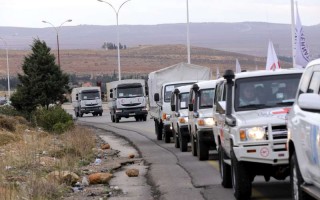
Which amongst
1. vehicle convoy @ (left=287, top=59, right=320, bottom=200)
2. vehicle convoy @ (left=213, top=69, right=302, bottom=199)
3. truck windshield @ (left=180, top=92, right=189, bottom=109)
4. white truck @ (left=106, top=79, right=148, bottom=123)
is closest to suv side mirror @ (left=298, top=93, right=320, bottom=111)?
vehicle convoy @ (left=287, top=59, right=320, bottom=200)

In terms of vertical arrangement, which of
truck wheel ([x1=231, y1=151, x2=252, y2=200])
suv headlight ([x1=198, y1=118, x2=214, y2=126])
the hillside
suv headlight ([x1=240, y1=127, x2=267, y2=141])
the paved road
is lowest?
the paved road

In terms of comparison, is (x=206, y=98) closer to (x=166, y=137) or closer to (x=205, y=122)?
(x=205, y=122)

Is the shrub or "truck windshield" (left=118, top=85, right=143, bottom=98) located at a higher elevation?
"truck windshield" (left=118, top=85, right=143, bottom=98)

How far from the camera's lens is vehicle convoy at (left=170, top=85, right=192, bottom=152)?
80.2ft

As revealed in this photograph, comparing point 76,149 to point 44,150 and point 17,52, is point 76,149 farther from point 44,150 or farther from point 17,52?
point 17,52

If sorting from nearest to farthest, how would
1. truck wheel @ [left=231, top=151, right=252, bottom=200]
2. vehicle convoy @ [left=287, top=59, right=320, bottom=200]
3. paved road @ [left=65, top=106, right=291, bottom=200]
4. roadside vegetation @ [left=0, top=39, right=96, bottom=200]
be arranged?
vehicle convoy @ [left=287, top=59, right=320, bottom=200] < truck wheel @ [left=231, top=151, right=252, bottom=200] < paved road @ [left=65, top=106, right=291, bottom=200] < roadside vegetation @ [left=0, top=39, right=96, bottom=200]

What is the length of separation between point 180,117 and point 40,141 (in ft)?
17.4

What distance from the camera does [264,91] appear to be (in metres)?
13.7

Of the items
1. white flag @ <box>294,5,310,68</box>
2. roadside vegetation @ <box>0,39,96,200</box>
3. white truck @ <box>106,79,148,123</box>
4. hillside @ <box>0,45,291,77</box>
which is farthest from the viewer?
hillside @ <box>0,45,291,77</box>

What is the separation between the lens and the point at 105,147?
94.4ft

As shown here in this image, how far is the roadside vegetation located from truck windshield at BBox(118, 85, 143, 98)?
3.64 meters

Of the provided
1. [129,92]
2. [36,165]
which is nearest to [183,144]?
[36,165]

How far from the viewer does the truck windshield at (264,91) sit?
13531 mm

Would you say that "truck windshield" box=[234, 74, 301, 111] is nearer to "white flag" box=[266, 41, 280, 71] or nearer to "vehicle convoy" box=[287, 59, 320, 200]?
"vehicle convoy" box=[287, 59, 320, 200]
